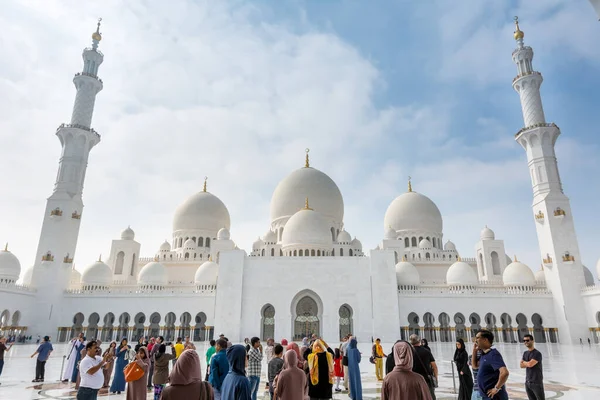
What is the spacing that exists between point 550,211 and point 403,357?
28.3 m

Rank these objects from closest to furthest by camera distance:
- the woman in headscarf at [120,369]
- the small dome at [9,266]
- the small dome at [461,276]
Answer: the woman in headscarf at [120,369] < the small dome at [9,266] < the small dome at [461,276]

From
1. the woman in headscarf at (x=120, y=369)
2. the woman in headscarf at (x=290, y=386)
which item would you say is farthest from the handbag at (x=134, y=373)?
the woman in headscarf at (x=120, y=369)

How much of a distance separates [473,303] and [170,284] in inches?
849

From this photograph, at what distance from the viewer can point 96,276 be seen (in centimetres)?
3017

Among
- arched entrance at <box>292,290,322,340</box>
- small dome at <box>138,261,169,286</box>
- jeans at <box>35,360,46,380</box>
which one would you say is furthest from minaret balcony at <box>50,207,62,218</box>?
jeans at <box>35,360,46,380</box>

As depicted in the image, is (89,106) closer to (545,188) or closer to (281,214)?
(281,214)

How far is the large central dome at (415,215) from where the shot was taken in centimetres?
3694

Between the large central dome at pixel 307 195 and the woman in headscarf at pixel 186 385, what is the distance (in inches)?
1249

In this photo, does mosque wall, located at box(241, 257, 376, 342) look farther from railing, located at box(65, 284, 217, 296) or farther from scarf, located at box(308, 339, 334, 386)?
scarf, located at box(308, 339, 334, 386)

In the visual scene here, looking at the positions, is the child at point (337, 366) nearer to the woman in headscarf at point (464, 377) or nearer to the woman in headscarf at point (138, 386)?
the woman in headscarf at point (464, 377)

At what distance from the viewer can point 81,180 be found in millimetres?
29781

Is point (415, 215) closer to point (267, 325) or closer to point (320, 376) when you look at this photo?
point (267, 325)

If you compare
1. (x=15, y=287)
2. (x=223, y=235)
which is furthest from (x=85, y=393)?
(x=223, y=235)

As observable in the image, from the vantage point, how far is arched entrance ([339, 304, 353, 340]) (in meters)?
25.8
